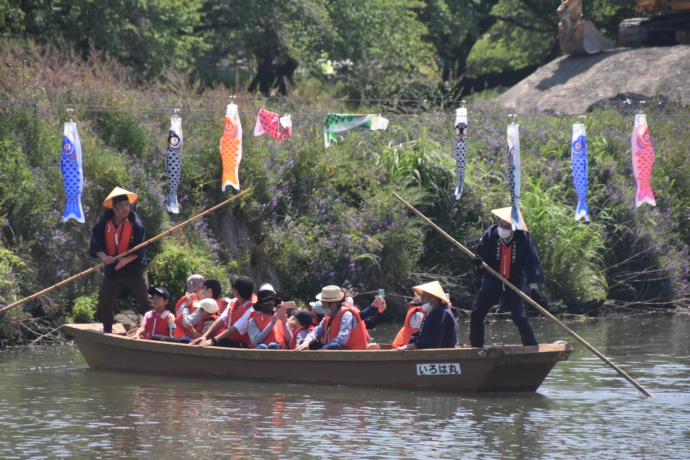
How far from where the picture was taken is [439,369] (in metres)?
12.2

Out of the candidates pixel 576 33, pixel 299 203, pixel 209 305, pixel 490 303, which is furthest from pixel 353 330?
pixel 576 33

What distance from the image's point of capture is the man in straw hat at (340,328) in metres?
12.6

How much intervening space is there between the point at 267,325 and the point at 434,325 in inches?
78.0

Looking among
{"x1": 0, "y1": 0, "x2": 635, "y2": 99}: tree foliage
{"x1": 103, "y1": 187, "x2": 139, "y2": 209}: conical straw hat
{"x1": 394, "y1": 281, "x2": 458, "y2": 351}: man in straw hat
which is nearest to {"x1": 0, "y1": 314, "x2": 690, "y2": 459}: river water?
{"x1": 394, "y1": 281, "x2": 458, "y2": 351}: man in straw hat

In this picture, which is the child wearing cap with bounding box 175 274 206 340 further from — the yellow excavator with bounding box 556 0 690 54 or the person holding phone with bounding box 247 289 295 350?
the yellow excavator with bounding box 556 0 690 54

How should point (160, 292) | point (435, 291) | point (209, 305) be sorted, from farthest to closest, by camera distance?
point (160, 292) < point (209, 305) < point (435, 291)

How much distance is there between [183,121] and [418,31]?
14.4 meters

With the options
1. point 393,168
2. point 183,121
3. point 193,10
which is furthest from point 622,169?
point 193,10

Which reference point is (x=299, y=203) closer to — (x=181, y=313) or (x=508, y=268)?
(x=181, y=313)

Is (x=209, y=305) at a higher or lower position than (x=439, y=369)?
higher

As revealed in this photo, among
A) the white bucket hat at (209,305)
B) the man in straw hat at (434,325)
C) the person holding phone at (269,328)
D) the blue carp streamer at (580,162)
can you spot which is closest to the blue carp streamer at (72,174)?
the white bucket hat at (209,305)

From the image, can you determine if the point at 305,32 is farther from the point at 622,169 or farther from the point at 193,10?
the point at 622,169

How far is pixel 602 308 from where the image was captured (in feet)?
67.3

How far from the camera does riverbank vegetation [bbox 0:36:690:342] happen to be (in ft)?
54.5
